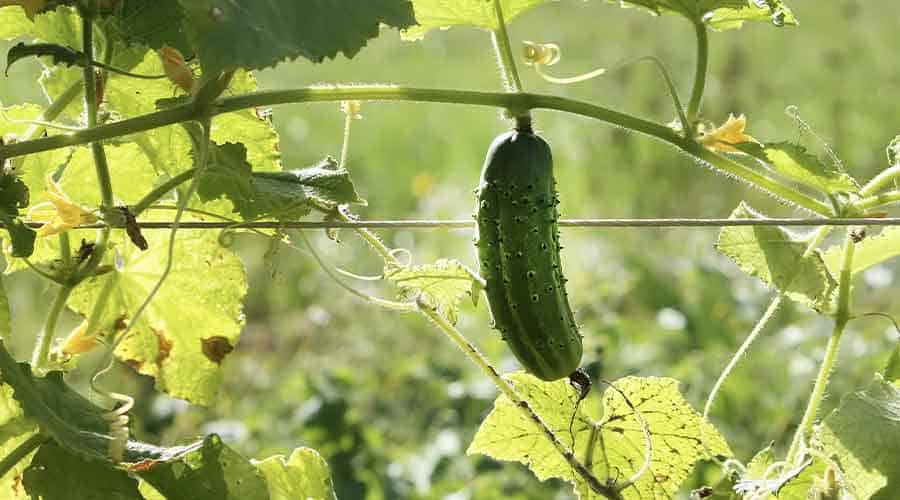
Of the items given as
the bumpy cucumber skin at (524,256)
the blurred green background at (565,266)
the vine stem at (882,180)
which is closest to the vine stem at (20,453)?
the blurred green background at (565,266)

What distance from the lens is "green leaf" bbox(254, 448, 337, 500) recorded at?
1.65 meters

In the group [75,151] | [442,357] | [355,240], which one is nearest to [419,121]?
[355,240]

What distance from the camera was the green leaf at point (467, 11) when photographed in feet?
4.90

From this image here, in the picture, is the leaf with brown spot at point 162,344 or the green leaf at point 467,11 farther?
the leaf with brown spot at point 162,344

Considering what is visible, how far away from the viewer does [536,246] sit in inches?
56.6

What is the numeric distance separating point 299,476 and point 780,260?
68cm

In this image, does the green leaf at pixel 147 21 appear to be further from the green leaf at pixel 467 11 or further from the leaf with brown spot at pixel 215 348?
the leaf with brown spot at pixel 215 348

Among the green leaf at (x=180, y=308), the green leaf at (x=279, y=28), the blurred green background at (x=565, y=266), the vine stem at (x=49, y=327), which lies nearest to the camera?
the green leaf at (x=279, y=28)

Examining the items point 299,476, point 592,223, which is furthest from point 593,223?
point 299,476

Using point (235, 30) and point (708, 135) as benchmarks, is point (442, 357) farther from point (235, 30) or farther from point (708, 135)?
point (235, 30)

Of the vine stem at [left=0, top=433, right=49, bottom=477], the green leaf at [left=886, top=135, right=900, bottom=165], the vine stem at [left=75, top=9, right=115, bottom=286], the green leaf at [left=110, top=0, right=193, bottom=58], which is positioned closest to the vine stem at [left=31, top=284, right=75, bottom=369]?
the vine stem at [left=75, top=9, right=115, bottom=286]

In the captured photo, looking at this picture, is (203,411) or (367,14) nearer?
(367,14)

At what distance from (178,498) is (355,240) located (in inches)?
167

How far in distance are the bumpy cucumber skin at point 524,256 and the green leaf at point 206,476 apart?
0.37 metres
